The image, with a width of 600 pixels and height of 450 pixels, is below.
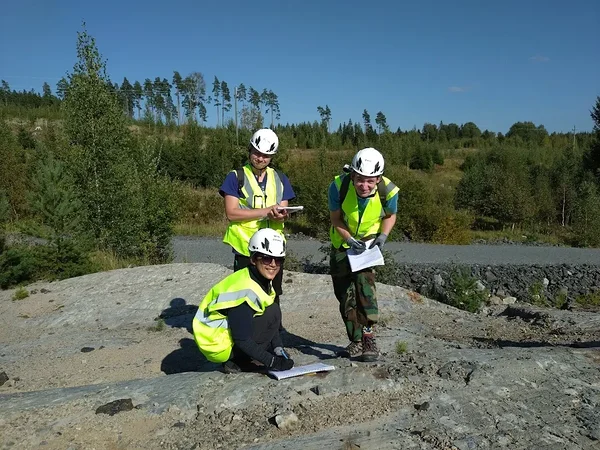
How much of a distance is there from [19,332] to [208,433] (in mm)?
6330

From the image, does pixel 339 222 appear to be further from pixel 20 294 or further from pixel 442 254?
pixel 442 254

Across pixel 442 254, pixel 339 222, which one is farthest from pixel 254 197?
pixel 442 254

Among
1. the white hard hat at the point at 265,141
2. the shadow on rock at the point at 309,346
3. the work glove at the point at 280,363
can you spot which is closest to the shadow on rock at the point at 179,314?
Result: the shadow on rock at the point at 309,346

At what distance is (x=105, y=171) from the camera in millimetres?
14906

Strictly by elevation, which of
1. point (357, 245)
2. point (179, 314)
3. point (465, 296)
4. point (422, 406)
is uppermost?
point (357, 245)

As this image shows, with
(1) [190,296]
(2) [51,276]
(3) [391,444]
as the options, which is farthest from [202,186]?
(3) [391,444]

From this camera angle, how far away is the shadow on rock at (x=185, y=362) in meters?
5.89

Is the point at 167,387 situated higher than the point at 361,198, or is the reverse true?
the point at 361,198

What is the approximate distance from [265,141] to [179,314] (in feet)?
14.9

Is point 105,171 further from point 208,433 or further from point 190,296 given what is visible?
point 208,433

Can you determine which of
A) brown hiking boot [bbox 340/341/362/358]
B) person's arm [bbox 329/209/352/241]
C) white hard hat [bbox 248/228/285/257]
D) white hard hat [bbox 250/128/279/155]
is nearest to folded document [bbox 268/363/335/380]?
brown hiking boot [bbox 340/341/362/358]

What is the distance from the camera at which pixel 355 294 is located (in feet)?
16.6

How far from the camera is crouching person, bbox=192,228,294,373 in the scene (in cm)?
443

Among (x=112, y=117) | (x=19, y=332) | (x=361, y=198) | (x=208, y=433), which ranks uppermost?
(x=112, y=117)
